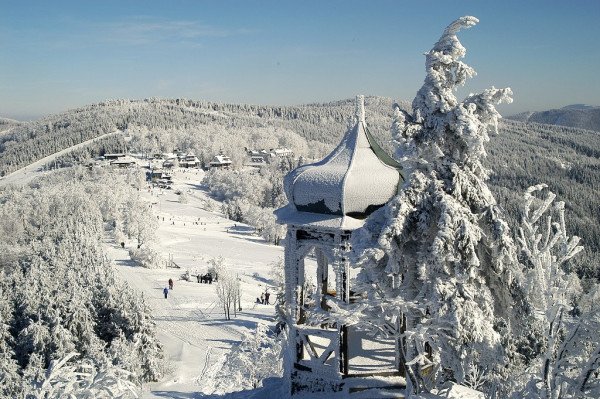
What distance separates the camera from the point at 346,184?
35.2ft

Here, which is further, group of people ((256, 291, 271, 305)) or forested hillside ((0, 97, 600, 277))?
forested hillside ((0, 97, 600, 277))

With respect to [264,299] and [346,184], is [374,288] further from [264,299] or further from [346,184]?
[264,299]

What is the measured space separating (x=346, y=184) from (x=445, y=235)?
3.47 meters

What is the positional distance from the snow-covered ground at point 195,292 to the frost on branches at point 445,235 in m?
12.0

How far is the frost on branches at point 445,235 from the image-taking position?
7.64 meters

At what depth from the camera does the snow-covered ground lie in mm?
22428

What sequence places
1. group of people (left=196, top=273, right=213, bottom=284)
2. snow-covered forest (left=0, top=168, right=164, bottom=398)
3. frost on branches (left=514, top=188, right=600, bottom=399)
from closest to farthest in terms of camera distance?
frost on branches (left=514, top=188, right=600, bottom=399) < snow-covered forest (left=0, top=168, right=164, bottom=398) < group of people (left=196, top=273, right=213, bottom=284)

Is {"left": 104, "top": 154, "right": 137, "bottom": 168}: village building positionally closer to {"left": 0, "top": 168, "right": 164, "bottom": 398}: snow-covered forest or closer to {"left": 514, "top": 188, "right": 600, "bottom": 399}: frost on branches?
{"left": 0, "top": 168, "right": 164, "bottom": 398}: snow-covered forest

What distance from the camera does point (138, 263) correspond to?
40688 mm

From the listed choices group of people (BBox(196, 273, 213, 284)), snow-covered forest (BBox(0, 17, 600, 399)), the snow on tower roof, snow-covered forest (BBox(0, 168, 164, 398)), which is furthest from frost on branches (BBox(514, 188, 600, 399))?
group of people (BBox(196, 273, 213, 284))

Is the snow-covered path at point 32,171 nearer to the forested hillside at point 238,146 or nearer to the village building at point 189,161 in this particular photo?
the forested hillside at point 238,146

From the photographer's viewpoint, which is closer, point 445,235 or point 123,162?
point 445,235

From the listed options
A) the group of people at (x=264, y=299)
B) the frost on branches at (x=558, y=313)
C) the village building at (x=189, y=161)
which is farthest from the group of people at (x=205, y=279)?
the village building at (x=189, y=161)

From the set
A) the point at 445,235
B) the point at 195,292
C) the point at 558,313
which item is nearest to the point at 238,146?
the point at 195,292
